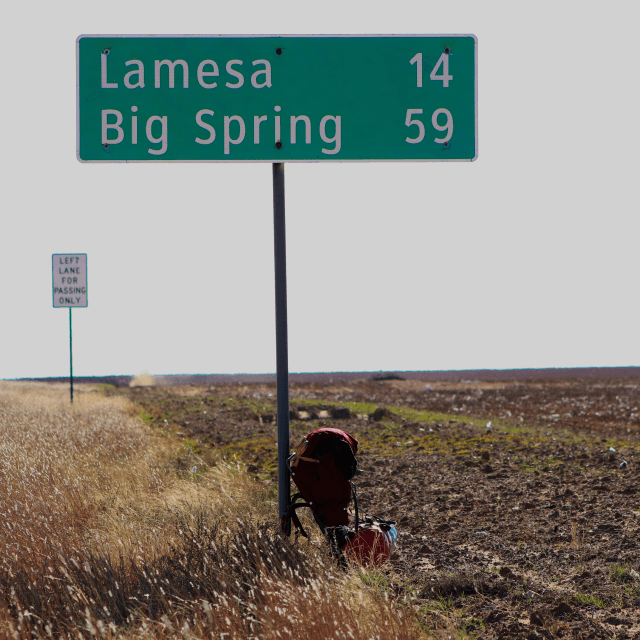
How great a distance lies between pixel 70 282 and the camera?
18078 mm

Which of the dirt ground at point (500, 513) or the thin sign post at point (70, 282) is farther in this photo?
the thin sign post at point (70, 282)

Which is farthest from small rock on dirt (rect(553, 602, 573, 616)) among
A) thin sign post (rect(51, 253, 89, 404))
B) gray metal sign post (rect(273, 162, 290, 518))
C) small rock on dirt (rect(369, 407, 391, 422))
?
thin sign post (rect(51, 253, 89, 404))

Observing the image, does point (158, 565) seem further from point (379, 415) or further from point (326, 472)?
point (379, 415)

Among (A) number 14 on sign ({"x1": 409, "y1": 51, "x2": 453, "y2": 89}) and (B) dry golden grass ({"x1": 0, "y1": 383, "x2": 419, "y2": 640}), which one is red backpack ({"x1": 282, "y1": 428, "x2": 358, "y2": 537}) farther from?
(A) number 14 on sign ({"x1": 409, "y1": 51, "x2": 453, "y2": 89})

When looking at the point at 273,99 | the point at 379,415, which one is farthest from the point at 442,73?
the point at 379,415

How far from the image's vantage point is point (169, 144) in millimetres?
4824

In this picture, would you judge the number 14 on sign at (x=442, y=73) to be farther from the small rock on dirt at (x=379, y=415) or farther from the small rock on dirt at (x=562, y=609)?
the small rock on dirt at (x=379, y=415)

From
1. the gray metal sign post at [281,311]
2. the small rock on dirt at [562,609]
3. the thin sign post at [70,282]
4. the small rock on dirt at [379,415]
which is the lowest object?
the small rock on dirt at [379,415]

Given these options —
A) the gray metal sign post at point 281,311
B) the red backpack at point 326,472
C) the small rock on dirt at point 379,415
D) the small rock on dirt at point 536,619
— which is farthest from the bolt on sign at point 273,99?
the small rock on dirt at point 379,415

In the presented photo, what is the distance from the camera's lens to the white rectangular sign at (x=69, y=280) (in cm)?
1797

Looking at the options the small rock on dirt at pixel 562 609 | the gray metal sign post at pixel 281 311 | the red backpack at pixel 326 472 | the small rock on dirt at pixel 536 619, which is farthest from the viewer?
the gray metal sign post at pixel 281 311

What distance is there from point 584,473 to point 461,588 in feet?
17.0

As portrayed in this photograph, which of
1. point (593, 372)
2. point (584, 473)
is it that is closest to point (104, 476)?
point (584, 473)

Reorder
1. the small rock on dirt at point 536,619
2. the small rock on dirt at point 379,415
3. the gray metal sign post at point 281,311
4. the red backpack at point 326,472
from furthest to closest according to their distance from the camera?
1. the small rock on dirt at point 379,415
2. the gray metal sign post at point 281,311
3. the red backpack at point 326,472
4. the small rock on dirt at point 536,619
